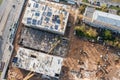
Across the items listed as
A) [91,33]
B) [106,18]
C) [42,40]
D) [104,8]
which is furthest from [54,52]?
[104,8]

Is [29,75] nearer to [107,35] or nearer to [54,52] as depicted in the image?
[54,52]

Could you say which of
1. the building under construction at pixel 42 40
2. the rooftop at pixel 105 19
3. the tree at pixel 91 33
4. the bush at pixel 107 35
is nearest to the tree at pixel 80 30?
the tree at pixel 91 33

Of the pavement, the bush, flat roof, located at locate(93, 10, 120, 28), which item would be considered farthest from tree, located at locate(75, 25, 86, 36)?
the pavement

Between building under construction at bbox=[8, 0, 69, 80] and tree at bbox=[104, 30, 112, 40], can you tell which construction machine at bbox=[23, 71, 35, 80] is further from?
tree at bbox=[104, 30, 112, 40]

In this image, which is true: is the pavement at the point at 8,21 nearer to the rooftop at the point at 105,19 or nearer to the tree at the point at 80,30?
the tree at the point at 80,30

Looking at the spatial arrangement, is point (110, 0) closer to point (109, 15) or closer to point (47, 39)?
point (109, 15)
